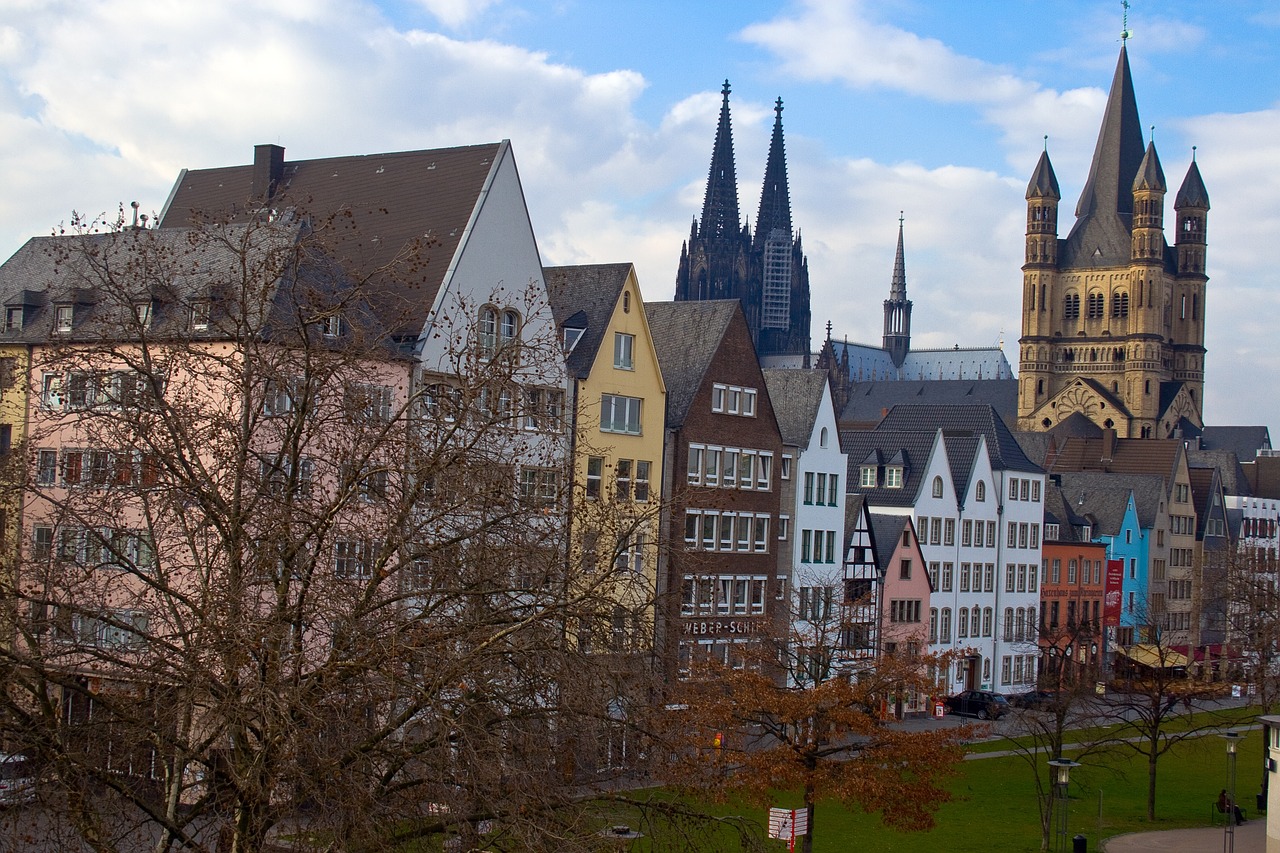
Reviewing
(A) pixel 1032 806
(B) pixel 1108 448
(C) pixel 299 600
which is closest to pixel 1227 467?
(B) pixel 1108 448

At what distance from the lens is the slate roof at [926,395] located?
192 metres

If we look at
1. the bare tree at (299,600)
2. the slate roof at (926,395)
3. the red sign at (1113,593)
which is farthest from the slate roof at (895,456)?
the slate roof at (926,395)

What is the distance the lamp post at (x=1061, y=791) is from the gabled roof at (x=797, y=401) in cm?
2249

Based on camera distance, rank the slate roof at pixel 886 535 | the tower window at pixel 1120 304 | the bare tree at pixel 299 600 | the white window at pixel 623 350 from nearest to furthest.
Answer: the bare tree at pixel 299 600 < the white window at pixel 623 350 < the slate roof at pixel 886 535 < the tower window at pixel 1120 304

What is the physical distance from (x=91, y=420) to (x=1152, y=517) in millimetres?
87053

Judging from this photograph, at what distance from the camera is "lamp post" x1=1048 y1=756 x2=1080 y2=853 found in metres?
35.6

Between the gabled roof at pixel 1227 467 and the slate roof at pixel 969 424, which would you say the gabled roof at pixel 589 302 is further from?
the gabled roof at pixel 1227 467

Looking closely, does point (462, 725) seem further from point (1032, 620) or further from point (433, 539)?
point (1032, 620)

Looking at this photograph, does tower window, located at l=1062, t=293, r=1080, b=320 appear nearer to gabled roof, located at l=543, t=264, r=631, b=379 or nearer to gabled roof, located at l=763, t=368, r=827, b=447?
gabled roof, located at l=763, t=368, r=827, b=447

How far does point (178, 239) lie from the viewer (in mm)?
38094

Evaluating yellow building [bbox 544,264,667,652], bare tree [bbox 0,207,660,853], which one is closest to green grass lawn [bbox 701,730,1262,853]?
yellow building [bbox 544,264,667,652]

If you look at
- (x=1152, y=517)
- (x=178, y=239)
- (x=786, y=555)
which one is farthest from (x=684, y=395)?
(x=1152, y=517)

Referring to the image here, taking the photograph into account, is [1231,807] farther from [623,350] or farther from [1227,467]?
[1227,467]

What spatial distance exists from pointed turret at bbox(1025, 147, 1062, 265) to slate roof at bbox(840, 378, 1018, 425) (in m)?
17.8
